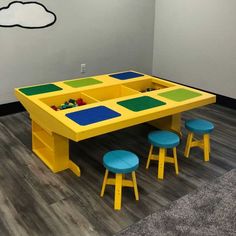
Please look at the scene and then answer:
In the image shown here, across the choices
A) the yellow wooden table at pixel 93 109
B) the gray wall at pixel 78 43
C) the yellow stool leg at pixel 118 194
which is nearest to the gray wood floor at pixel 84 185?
the yellow stool leg at pixel 118 194

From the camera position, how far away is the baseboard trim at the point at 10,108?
13.1 feet

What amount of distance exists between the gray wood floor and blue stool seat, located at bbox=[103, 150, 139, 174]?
0.95 ft

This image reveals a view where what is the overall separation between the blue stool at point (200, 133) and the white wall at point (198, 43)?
4.69 feet

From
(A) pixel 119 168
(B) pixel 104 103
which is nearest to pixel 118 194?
(A) pixel 119 168

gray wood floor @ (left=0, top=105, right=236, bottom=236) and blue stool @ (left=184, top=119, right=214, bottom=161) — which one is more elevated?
blue stool @ (left=184, top=119, right=214, bottom=161)

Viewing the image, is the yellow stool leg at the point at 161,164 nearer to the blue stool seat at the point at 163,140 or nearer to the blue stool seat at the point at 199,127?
the blue stool seat at the point at 163,140

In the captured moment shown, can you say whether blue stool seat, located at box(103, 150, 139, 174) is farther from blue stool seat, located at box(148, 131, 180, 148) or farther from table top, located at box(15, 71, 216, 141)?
blue stool seat, located at box(148, 131, 180, 148)

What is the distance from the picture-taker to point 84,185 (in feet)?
8.68

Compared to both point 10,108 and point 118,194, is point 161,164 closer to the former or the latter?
point 118,194

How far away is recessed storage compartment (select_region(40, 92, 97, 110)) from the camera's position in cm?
295

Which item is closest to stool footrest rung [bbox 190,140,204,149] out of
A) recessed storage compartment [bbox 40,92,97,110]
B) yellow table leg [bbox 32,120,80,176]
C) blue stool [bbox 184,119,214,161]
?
blue stool [bbox 184,119,214,161]

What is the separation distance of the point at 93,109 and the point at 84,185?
0.60 metres

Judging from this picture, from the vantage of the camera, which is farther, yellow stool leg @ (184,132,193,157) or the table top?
yellow stool leg @ (184,132,193,157)

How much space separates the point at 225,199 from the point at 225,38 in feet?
7.80
